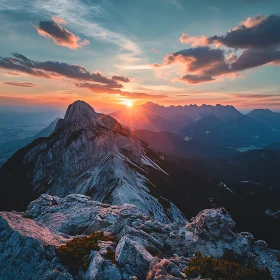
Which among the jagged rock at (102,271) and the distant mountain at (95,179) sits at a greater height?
the jagged rock at (102,271)

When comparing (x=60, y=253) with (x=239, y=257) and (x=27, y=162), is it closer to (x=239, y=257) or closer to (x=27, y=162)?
(x=239, y=257)

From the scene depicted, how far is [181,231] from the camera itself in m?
31.0

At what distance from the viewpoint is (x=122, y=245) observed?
20.9m

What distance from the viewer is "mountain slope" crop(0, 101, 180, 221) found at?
281ft

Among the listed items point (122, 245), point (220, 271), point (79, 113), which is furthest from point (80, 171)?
point (220, 271)

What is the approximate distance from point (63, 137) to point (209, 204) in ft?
361

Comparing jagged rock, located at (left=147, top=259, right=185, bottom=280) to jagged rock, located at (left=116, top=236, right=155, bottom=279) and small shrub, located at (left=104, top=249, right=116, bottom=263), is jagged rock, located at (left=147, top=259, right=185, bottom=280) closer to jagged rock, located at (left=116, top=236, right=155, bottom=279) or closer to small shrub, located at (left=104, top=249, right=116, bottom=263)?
jagged rock, located at (left=116, top=236, right=155, bottom=279)

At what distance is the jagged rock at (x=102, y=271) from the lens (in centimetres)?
1798

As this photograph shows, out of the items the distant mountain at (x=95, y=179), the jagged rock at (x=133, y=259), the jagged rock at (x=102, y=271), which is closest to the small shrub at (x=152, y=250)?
the jagged rock at (x=133, y=259)

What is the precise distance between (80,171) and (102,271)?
3893 inches

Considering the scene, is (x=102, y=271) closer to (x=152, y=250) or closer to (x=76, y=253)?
(x=76, y=253)

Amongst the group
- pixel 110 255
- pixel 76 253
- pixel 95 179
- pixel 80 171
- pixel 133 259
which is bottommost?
pixel 80 171

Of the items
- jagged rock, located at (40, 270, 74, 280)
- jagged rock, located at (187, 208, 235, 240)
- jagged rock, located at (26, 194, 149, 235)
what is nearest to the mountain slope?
jagged rock, located at (26, 194, 149, 235)

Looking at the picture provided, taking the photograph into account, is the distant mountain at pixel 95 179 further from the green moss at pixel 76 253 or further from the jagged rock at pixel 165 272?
the jagged rock at pixel 165 272
